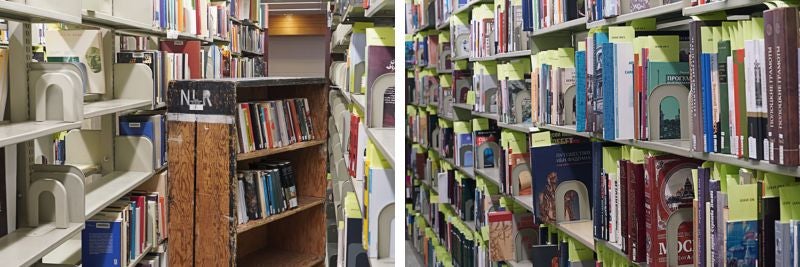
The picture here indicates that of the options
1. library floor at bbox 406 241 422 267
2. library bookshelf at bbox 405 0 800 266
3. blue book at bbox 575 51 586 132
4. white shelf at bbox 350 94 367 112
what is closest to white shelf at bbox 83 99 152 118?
white shelf at bbox 350 94 367 112

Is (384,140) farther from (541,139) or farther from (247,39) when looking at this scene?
(247,39)

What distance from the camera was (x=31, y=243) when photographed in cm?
249

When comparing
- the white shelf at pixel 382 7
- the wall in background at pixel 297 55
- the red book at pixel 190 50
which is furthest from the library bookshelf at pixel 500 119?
the wall in background at pixel 297 55

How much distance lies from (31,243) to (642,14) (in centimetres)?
196

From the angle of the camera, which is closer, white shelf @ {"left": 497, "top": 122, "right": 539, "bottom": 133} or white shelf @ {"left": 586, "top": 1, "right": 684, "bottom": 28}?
white shelf @ {"left": 586, "top": 1, "right": 684, "bottom": 28}

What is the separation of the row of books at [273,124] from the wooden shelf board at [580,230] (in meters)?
1.88

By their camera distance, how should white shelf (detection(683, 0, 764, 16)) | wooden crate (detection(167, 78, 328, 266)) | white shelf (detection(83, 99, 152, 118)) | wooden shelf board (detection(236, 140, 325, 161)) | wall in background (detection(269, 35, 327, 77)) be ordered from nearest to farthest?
white shelf (detection(683, 0, 764, 16)), white shelf (detection(83, 99, 152, 118)), wooden crate (detection(167, 78, 328, 266)), wooden shelf board (detection(236, 140, 325, 161)), wall in background (detection(269, 35, 327, 77))

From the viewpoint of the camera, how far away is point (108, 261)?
3357 millimetres

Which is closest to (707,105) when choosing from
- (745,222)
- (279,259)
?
(745,222)

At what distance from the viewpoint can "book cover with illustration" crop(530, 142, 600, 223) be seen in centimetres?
292

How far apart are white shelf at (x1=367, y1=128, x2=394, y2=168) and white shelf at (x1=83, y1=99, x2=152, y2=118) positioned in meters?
1.13

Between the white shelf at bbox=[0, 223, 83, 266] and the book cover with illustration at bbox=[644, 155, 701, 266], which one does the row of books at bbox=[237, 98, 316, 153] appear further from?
the book cover with illustration at bbox=[644, 155, 701, 266]

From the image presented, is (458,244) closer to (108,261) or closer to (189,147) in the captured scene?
(189,147)

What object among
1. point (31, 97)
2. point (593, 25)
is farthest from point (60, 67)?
point (593, 25)
